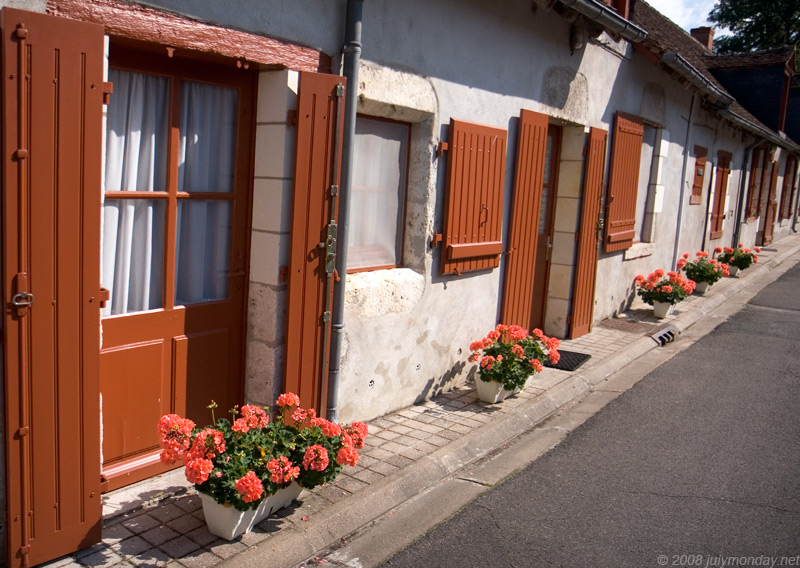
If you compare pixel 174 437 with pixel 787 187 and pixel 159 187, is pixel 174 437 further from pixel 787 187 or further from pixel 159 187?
pixel 787 187

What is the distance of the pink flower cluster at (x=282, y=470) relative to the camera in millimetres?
3424

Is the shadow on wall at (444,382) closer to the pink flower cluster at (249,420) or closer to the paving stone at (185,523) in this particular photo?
the pink flower cluster at (249,420)

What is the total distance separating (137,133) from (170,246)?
0.62 metres

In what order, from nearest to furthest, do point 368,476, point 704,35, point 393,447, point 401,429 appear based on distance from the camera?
1. point 368,476
2. point 393,447
3. point 401,429
4. point 704,35

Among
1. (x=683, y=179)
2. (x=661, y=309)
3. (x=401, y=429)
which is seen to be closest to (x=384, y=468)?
(x=401, y=429)

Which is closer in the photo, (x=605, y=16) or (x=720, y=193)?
(x=605, y=16)

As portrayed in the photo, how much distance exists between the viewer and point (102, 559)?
3232mm

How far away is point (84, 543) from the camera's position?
326 cm

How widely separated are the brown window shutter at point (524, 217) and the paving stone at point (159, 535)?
3.86 metres

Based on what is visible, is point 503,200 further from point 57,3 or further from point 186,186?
point 57,3

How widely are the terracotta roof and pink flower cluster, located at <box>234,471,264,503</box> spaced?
1763 cm

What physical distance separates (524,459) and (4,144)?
363cm

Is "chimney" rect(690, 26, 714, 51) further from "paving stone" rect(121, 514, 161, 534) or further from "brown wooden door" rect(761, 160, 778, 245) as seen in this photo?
"paving stone" rect(121, 514, 161, 534)

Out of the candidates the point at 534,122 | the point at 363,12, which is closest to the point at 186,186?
the point at 363,12
